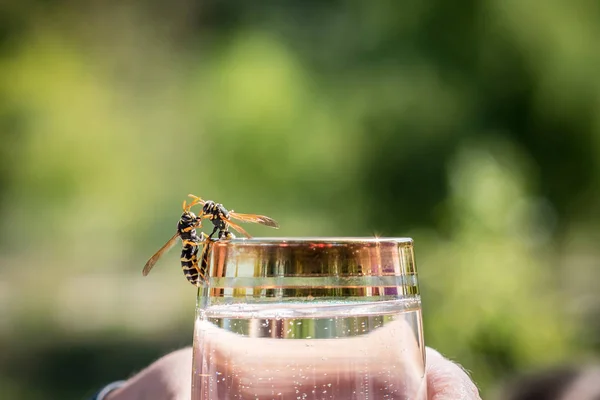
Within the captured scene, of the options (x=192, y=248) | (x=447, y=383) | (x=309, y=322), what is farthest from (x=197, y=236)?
(x=447, y=383)

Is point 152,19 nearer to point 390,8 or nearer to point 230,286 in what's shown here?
point 390,8

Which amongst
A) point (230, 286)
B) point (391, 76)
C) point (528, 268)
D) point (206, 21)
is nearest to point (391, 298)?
point (230, 286)

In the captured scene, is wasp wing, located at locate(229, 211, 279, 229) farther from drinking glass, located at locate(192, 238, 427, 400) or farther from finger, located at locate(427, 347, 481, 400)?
finger, located at locate(427, 347, 481, 400)

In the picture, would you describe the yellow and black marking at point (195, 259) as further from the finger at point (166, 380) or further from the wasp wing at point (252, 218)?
the finger at point (166, 380)

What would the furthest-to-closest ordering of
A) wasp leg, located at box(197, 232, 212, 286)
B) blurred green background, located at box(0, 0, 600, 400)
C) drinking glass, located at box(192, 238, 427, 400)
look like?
1. blurred green background, located at box(0, 0, 600, 400)
2. wasp leg, located at box(197, 232, 212, 286)
3. drinking glass, located at box(192, 238, 427, 400)

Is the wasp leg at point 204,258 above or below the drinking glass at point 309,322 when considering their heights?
above

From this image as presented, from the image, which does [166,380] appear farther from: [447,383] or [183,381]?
[447,383]

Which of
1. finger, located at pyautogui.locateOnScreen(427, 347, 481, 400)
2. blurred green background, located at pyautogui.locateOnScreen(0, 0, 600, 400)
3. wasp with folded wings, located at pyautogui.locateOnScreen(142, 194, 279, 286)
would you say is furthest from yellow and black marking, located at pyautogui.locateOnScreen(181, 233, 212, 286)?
blurred green background, located at pyautogui.locateOnScreen(0, 0, 600, 400)

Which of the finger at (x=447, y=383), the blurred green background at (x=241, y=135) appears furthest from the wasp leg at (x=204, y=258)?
the blurred green background at (x=241, y=135)
